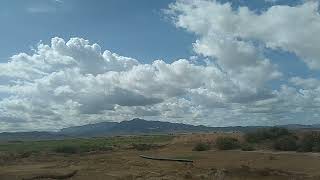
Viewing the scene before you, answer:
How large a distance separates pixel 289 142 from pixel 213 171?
855 inches

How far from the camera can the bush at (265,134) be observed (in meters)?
64.6

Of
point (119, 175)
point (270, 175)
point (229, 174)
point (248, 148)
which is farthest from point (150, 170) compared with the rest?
point (248, 148)

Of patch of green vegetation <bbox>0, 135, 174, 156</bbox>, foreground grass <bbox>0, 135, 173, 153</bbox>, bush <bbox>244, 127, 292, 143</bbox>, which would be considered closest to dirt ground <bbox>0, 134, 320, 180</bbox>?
bush <bbox>244, 127, 292, 143</bbox>

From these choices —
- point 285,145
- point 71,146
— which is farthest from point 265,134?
point 71,146

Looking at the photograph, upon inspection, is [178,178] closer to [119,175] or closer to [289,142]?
[119,175]

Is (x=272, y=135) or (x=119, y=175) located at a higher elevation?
(x=272, y=135)

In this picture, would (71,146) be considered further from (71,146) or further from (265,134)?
(265,134)

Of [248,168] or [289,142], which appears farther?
Answer: [289,142]

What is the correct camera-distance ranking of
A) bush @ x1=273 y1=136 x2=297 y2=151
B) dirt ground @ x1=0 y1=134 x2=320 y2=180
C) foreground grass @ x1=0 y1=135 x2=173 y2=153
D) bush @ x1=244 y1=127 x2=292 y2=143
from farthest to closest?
foreground grass @ x1=0 y1=135 x2=173 y2=153 < bush @ x1=244 y1=127 x2=292 y2=143 < bush @ x1=273 y1=136 x2=297 y2=151 < dirt ground @ x1=0 y1=134 x2=320 y2=180

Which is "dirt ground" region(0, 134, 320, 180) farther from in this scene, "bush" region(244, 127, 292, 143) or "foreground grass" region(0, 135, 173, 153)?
"foreground grass" region(0, 135, 173, 153)

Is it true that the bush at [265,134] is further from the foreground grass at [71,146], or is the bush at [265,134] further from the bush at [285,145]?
the foreground grass at [71,146]

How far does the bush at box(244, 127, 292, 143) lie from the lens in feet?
212

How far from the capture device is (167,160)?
44.2 meters

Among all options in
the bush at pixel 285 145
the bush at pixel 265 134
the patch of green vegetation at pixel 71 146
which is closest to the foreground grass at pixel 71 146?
the patch of green vegetation at pixel 71 146
